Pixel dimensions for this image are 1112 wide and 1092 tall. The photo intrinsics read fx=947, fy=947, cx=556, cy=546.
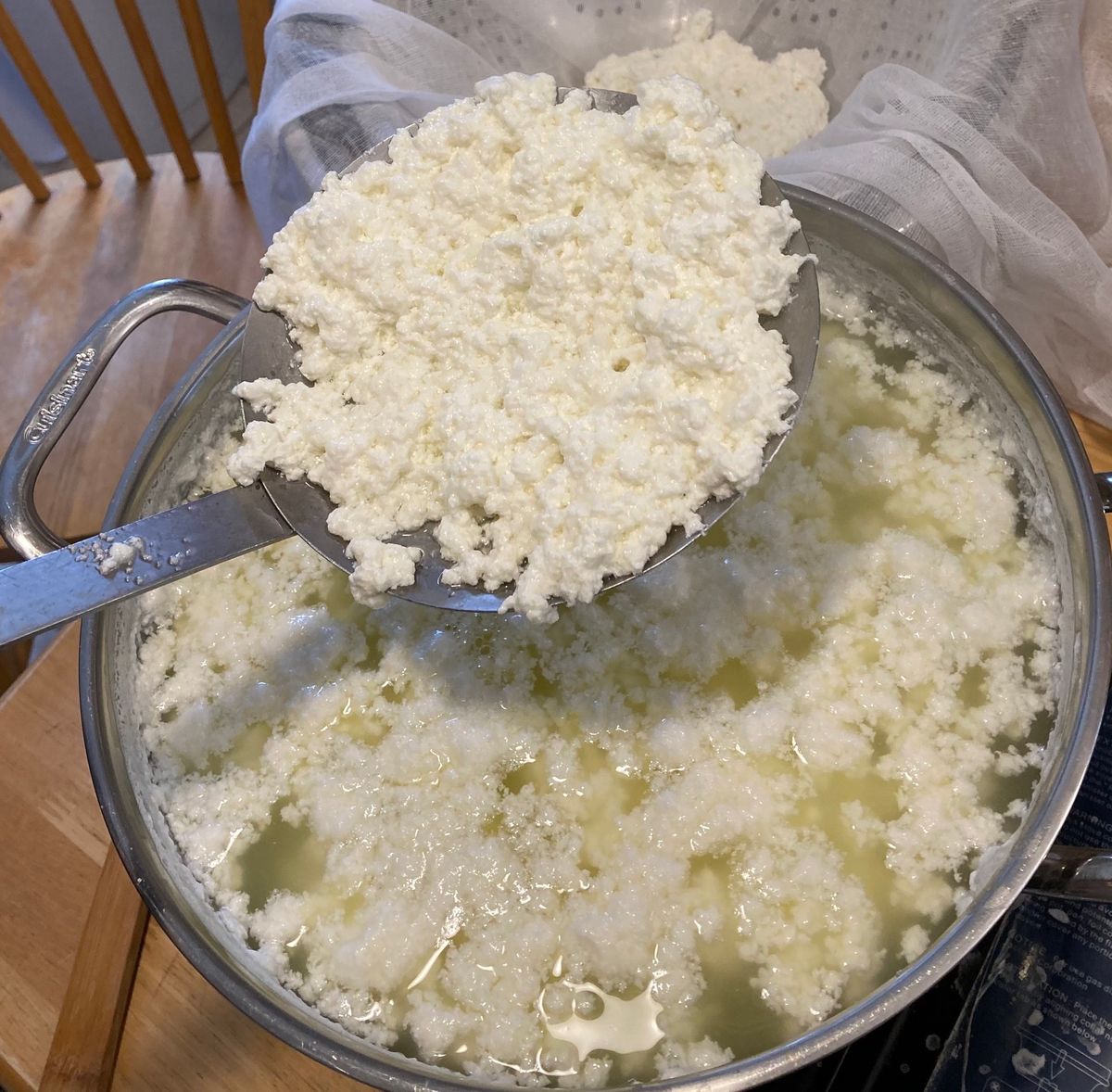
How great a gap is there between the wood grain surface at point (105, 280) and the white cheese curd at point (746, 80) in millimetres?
549

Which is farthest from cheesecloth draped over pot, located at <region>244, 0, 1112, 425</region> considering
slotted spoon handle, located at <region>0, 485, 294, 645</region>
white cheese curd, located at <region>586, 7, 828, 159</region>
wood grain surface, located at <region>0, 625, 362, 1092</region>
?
wood grain surface, located at <region>0, 625, 362, 1092</region>

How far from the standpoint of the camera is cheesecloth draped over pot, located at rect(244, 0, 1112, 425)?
884 millimetres

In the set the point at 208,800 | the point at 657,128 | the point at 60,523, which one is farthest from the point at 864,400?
the point at 60,523

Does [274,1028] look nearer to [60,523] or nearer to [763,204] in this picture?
[763,204]

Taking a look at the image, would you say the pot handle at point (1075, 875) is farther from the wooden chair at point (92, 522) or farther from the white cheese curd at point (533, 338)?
the wooden chair at point (92, 522)

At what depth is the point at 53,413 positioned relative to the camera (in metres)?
0.69

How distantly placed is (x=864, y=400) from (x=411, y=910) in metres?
0.59

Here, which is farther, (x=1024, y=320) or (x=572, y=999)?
(x=1024, y=320)

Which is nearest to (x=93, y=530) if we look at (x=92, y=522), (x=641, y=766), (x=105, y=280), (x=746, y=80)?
(x=92, y=522)

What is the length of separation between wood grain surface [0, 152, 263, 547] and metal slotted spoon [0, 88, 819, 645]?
1.54ft

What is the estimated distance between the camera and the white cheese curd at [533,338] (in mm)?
578

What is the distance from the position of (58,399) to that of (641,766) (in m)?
0.52

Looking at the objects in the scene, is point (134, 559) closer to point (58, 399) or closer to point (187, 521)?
point (187, 521)

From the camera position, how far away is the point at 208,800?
750mm
